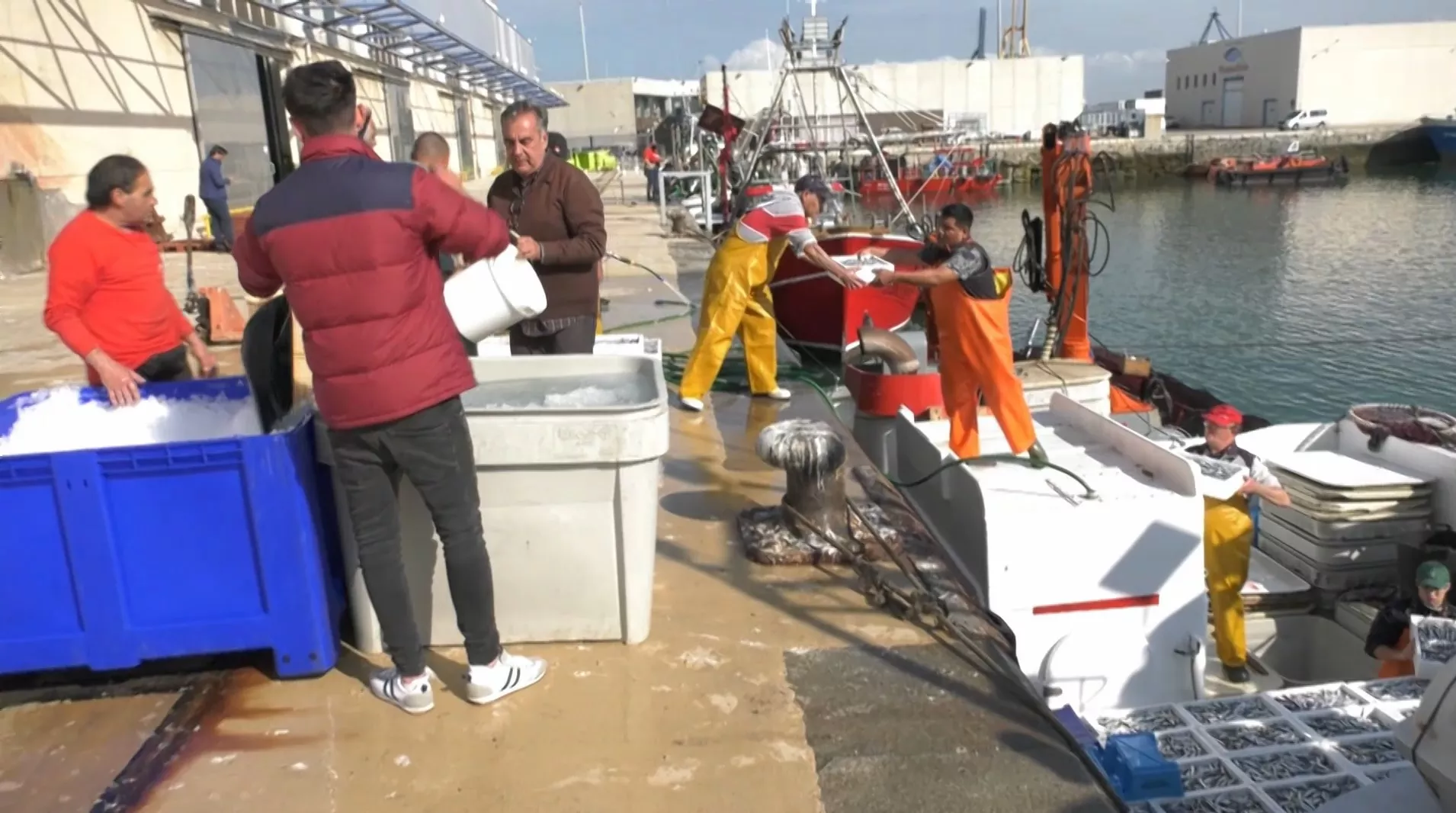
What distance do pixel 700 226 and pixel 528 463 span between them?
676 inches

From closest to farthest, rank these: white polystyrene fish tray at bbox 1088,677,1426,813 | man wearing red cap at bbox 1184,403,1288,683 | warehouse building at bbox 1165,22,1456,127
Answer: white polystyrene fish tray at bbox 1088,677,1426,813, man wearing red cap at bbox 1184,403,1288,683, warehouse building at bbox 1165,22,1456,127

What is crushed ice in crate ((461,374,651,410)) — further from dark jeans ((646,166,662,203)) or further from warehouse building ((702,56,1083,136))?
warehouse building ((702,56,1083,136))

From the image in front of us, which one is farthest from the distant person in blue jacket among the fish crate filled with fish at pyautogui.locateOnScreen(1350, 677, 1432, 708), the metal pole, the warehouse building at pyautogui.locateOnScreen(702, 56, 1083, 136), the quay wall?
the warehouse building at pyautogui.locateOnScreen(702, 56, 1083, 136)

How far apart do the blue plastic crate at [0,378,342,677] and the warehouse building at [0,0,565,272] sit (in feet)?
31.4

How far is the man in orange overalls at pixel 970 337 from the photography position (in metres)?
4.90

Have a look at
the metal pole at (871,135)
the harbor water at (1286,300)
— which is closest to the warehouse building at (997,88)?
the harbor water at (1286,300)

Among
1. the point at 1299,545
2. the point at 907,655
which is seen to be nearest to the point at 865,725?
the point at 907,655

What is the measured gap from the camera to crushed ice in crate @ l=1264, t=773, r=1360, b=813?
328 cm

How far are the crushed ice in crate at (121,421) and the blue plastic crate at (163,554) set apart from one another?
42cm

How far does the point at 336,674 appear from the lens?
3.01 metres

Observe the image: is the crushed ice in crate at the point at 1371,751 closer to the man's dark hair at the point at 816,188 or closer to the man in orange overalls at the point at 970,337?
the man in orange overalls at the point at 970,337

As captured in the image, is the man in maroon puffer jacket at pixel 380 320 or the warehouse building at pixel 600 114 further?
the warehouse building at pixel 600 114

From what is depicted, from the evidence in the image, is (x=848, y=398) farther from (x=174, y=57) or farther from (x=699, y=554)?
(x=174, y=57)

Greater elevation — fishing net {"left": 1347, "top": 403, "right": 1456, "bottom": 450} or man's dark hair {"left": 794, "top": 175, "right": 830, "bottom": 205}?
man's dark hair {"left": 794, "top": 175, "right": 830, "bottom": 205}
